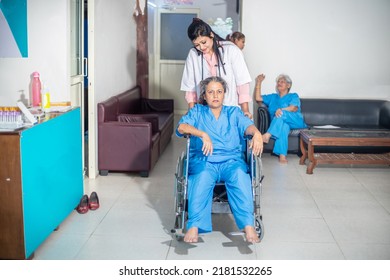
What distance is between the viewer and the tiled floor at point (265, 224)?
3.46m

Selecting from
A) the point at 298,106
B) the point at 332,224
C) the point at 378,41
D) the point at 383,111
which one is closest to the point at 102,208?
the point at 332,224

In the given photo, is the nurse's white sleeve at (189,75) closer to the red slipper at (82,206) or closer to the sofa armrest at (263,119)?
the red slipper at (82,206)

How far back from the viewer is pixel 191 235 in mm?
3352

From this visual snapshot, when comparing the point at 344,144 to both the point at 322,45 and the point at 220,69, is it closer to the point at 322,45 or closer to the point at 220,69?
the point at 322,45

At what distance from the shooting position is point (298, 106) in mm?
6477

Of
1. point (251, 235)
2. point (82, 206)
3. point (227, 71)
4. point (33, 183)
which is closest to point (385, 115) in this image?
point (227, 71)

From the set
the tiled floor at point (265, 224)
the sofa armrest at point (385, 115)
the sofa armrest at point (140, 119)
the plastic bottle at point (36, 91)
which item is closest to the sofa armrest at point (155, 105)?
the sofa armrest at point (140, 119)

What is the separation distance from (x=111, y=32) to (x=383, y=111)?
327cm

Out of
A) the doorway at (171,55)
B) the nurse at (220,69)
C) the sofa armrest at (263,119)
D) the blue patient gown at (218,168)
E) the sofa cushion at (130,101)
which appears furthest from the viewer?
the doorway at (171,55)

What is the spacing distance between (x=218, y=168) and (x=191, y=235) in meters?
0.54

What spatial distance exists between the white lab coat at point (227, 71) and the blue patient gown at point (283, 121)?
2232mm

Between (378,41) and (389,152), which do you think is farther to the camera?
(378,41)

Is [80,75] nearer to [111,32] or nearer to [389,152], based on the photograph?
[111,32]
